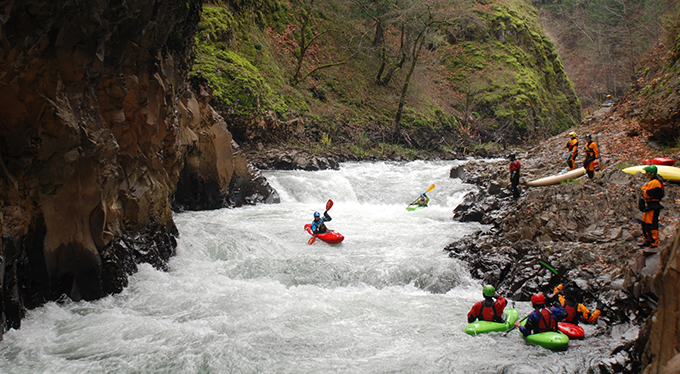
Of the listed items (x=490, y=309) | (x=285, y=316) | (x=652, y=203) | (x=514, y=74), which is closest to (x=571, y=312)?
(x=490, y=309)

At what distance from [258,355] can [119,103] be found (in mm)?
4293

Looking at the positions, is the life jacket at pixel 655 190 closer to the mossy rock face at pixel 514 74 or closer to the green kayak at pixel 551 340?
the green kayak at pixel 551 340

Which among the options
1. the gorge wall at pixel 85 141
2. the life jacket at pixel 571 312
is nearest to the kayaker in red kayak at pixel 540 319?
the life jacket at pixel 571 312

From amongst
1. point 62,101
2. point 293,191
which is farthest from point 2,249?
point 293,191

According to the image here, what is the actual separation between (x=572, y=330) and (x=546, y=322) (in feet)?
1.04

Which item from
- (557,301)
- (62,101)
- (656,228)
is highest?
(62,101)

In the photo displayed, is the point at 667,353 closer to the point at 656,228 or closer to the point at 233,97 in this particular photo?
the point at 656,228

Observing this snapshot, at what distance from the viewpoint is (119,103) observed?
644cm

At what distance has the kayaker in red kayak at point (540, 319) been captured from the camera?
16.0 ft

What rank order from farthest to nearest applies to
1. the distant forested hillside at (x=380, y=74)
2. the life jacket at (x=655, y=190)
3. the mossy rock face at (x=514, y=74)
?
the mossy rock face at (x=514, y=74)
the distant forested hillside at (x=380, y=74)
the life jacket at (x=655, y=190)

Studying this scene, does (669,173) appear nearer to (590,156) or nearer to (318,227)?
(590,156)

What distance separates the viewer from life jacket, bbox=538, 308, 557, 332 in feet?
15.9

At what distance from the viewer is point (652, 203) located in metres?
5.34

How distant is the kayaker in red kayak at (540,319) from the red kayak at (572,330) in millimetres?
94
